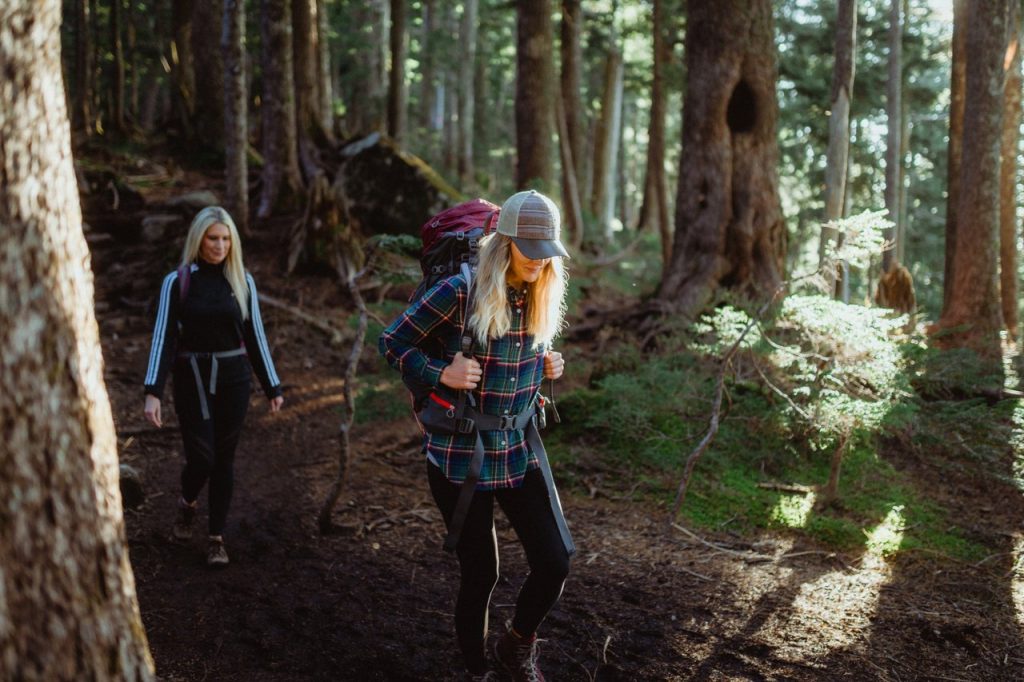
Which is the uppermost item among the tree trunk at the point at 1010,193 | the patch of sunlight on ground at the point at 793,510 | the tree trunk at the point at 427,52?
the tree trunk at the point at 427,52

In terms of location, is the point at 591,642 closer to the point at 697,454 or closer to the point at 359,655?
the point at 359,655

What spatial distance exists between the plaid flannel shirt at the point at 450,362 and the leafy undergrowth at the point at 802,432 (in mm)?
2786

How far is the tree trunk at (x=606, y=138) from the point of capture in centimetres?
2458

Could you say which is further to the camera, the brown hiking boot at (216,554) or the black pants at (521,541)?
the brown hiking boot at (216,554)

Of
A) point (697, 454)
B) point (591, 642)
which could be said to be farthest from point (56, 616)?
point (697, 454)

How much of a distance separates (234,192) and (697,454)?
9852 mm

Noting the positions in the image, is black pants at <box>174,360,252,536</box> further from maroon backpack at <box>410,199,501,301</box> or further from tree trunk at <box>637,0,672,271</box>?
tree trunk at <box>637,0,672,271</box>

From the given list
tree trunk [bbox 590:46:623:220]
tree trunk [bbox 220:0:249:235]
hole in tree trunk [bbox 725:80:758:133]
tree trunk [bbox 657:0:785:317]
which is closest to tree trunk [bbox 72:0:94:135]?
tree trunk [bbox 220:0:249:235]

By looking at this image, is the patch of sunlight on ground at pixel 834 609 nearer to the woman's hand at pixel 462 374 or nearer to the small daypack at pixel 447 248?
the woman's hand at pixel 462 374

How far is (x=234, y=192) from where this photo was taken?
13023 mm

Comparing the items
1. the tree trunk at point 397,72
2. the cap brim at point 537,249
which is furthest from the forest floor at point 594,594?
the tree trunk at point 397,72

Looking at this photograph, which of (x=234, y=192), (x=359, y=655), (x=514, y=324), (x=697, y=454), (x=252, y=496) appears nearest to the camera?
(x=514, y=324)

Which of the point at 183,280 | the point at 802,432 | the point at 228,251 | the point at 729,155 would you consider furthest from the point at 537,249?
the point at 729,155

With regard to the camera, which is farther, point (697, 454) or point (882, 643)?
point (697, 454)
